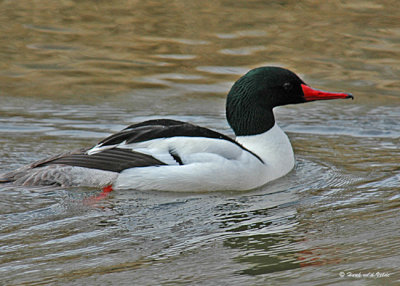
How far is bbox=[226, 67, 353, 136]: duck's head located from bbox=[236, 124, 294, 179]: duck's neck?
0.07 meters

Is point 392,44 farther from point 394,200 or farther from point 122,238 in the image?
point 122,238

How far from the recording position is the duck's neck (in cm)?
741

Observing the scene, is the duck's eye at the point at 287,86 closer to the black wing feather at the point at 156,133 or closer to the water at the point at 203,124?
the water at the point at 203,124

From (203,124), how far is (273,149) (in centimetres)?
218

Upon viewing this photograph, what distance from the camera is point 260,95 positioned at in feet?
25.0

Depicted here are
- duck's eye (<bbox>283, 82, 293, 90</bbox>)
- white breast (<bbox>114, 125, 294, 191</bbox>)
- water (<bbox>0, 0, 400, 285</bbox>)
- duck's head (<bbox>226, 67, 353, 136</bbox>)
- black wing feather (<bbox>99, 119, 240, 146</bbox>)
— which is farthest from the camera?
duck's eye (<bbox>283, 82, 293, 90</bbox>)

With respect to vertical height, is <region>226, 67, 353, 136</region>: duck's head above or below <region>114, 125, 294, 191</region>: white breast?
above

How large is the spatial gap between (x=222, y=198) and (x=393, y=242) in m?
1.90

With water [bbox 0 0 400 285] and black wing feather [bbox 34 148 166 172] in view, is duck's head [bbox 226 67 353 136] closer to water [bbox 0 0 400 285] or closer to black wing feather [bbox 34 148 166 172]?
water [bbox 0 0 400 285]

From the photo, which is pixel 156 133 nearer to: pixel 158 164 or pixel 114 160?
pixel 158 164

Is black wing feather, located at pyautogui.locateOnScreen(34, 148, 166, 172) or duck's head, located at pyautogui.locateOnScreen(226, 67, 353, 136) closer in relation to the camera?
black wing feather, located at pyautogui.locateOnScreen(34, 148, 166, 172)

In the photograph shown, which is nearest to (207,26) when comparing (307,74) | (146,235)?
(307,74)

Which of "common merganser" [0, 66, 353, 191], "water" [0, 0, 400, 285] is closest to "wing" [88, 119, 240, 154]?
"common merganser" [0, 66, 353, 191]

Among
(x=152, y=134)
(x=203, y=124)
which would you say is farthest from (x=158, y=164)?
(x=203, y=124)
